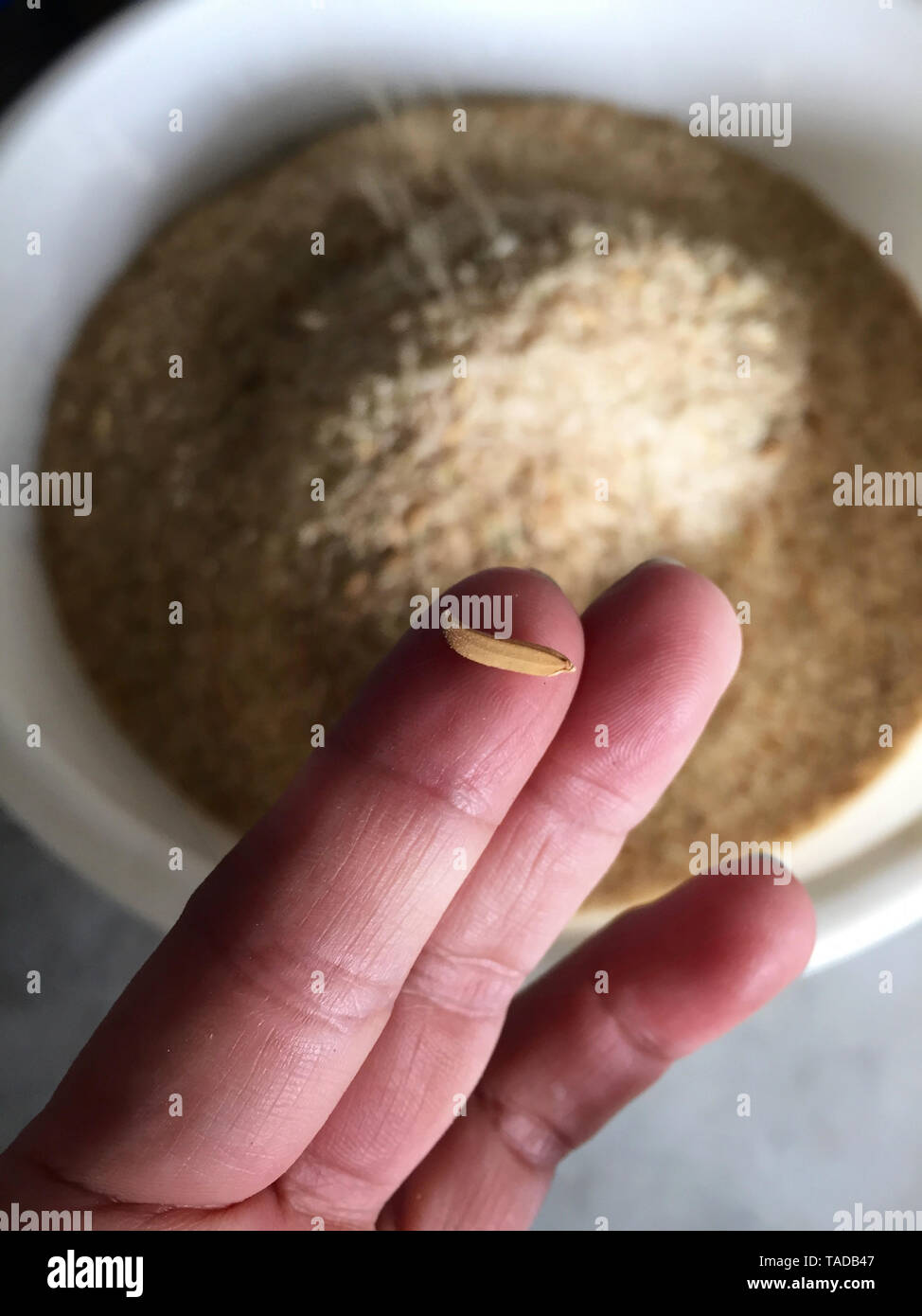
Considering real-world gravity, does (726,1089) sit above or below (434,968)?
below

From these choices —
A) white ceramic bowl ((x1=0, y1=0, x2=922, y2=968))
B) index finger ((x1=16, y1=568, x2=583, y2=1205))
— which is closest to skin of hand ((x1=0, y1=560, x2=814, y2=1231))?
index finger ((x1=16, y1=568, x2=583, y2=1205))

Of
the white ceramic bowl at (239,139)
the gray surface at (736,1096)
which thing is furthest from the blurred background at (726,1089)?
the white ceramic bowl at (239,139)

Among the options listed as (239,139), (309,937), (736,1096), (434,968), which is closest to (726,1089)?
(736,1096)

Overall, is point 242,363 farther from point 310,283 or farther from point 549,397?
point 549,397

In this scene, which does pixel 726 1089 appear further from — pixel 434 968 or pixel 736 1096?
pixel 434 968

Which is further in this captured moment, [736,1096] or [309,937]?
[736,1096]

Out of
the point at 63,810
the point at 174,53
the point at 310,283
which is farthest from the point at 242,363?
the point at 63,810
